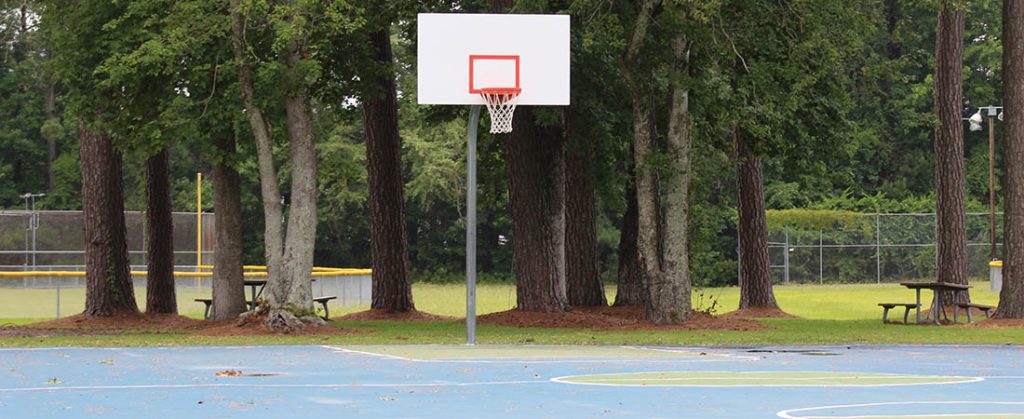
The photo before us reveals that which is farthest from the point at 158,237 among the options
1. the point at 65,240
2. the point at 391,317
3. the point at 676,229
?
the point at 65,240

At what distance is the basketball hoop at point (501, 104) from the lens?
24.8 meters

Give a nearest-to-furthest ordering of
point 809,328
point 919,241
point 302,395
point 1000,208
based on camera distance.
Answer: point 302,395 → point 809,328 → point 919,241 → point 1000,208

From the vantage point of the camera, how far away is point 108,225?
108 ft

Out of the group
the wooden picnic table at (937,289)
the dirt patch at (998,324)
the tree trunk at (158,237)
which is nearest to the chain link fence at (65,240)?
the tree trunk at (158,237)

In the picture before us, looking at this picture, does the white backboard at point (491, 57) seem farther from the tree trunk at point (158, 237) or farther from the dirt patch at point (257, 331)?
the tree trunk at point (158, 237)

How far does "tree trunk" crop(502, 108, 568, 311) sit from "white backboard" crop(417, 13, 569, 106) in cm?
513

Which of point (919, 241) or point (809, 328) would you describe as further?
point (919, 241)

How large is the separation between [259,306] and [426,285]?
3814 centimetres

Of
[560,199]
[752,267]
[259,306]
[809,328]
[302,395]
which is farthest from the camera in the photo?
[752,267]

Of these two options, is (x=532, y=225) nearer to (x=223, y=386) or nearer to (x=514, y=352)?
(x=514, y=352)

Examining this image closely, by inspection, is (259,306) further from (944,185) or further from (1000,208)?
(1000,208)

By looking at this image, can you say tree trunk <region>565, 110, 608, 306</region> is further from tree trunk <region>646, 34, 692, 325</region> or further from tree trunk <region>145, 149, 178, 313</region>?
tree trunk <region>145, 149, 178, 313</region>

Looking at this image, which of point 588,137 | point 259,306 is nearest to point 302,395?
point 259,306

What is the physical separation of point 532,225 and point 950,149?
341 inches
